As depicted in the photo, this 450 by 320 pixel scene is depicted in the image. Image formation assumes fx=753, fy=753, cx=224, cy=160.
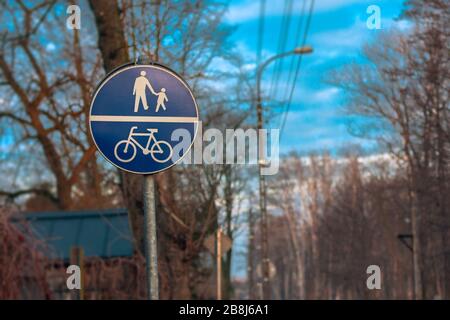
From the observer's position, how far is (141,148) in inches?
193

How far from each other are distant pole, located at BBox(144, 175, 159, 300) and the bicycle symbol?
20 centimetres

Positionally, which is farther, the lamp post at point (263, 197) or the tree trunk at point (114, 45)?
the lamp post at point (263, 197)

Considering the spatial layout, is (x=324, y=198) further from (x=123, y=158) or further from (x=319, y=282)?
(x=123, y=158)

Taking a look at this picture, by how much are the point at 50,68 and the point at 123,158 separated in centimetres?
2437

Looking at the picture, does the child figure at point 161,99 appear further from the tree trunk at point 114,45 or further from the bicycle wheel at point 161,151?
the tree trunk at point 114,45

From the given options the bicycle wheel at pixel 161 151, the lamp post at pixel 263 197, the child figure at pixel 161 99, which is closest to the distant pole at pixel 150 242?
the bicycle wheel at pixel 161 151

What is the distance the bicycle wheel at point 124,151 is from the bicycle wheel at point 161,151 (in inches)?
4.9

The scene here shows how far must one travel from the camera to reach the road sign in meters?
4.89

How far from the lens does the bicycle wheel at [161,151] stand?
16.2 feet

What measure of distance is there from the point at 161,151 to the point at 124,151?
0.79 feet

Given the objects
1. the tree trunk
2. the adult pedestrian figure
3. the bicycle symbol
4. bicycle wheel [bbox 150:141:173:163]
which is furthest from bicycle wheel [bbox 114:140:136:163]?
the tree trunk

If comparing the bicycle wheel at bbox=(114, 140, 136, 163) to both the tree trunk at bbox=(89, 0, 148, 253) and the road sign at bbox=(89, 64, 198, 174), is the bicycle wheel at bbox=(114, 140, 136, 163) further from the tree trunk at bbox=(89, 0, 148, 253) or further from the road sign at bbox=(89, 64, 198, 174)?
the tree trunk at bbox=(89, 0, 148, 253)
